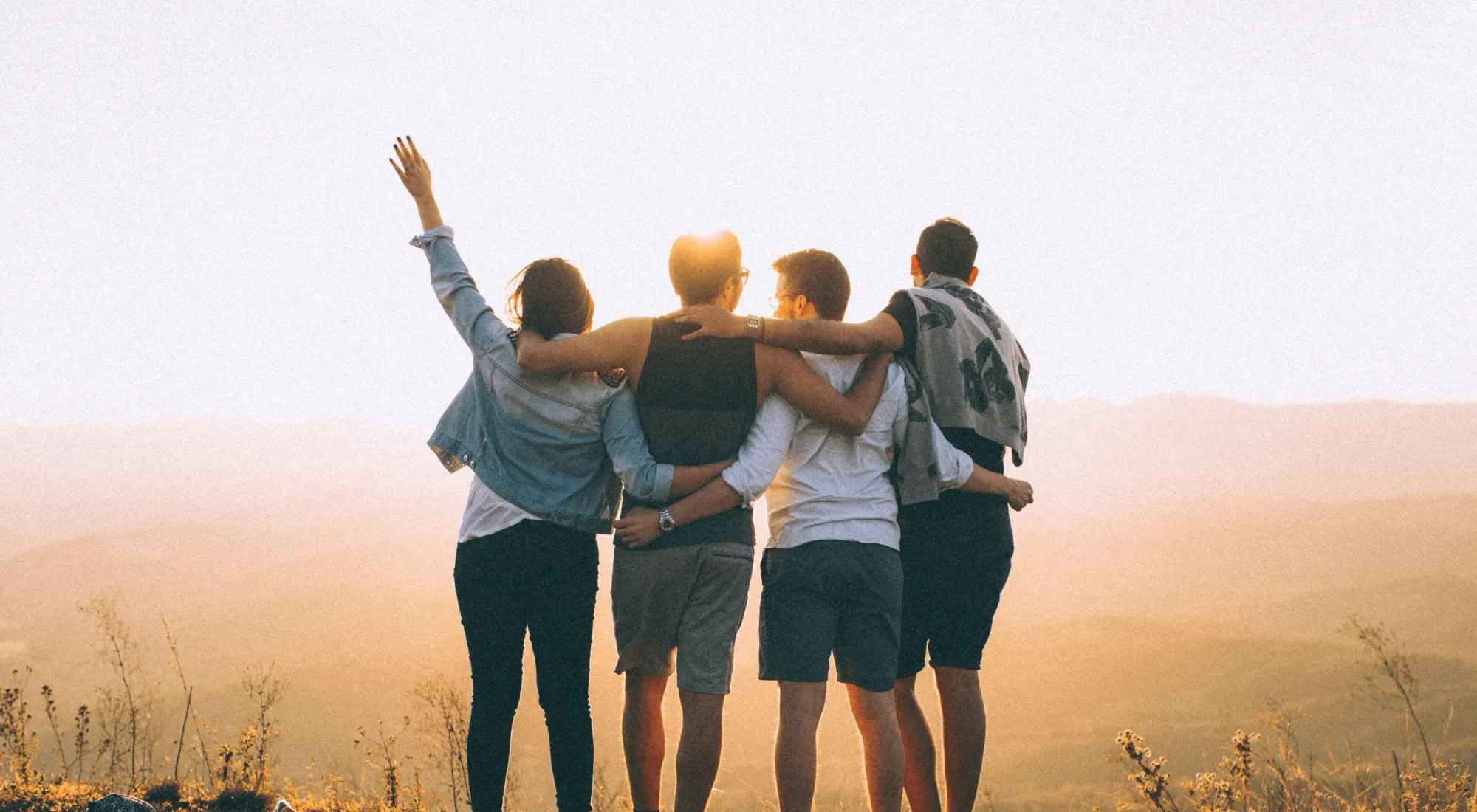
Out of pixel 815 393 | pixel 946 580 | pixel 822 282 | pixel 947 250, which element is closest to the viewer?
pixel 815 393

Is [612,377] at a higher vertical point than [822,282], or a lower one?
lower

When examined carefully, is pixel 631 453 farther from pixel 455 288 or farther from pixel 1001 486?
pixel 1001 486

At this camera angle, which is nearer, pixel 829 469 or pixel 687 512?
pixel 687 512

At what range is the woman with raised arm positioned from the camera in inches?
119

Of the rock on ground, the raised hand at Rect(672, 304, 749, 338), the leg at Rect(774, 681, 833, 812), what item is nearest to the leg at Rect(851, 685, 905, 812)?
the leg at Rect(774, 681, 833, 812)

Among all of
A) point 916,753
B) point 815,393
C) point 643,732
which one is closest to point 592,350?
point 815,393

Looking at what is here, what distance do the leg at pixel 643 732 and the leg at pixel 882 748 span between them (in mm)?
657

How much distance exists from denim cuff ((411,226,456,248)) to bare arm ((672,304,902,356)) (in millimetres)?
907

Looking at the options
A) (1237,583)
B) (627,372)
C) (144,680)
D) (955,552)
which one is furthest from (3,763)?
(1237,583)

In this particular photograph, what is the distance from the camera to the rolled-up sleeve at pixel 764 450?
300 cm

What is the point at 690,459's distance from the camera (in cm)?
→ 307

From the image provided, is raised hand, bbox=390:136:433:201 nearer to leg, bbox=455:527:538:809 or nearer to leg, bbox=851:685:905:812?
leg, bbox=455:527:538:809

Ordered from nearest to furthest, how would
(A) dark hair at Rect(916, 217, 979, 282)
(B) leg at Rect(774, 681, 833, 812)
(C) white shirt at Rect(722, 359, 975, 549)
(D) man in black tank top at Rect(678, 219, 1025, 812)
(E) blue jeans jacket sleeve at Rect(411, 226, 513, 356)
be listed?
(B) leg at Rect(774, 681, 833, 812) < (C) white shirt at Rect(722, 359, 975, 549) < (E) blue jeans jacket sleeve at Rect(411, 226, 513, 356) < (D) man in black tank top at Rect(678, 219, 1025, 812) < (A) dark hair at Rect(916, 217, 979, 282)

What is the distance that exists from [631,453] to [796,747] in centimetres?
106
